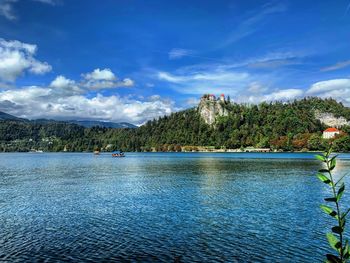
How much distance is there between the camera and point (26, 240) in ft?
106

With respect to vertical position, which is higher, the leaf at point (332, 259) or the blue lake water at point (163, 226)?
the leaf at point (332, 259)

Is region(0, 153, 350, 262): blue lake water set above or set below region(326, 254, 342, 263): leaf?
below

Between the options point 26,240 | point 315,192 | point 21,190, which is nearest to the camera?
point 26,240

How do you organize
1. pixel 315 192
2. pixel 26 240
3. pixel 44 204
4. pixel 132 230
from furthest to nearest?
pixel 315 192 → pixel 44 204 → pixel 132 230 → pixel 26 240

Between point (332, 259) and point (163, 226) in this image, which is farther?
point (163, 226)

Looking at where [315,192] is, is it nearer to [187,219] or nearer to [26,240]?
[187,219]

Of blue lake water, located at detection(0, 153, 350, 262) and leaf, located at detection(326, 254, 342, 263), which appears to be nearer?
leaf, located at detection(326, 254, 342, 263)

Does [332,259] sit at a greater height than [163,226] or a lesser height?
greater

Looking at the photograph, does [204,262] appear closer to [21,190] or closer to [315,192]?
[315,192]

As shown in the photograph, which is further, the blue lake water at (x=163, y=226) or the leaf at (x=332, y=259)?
the blue lake water at (x=163, y=226)

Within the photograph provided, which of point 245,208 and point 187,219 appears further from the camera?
point 245,208

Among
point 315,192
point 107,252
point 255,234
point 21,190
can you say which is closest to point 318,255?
point 255,234

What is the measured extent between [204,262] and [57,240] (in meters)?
16.3

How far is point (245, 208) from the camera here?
1863 inches
